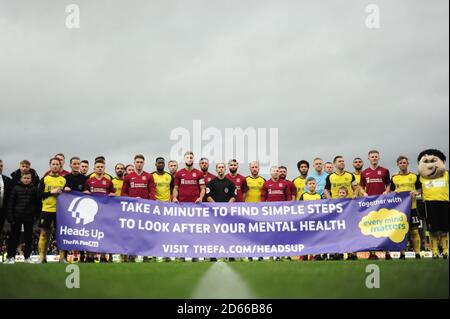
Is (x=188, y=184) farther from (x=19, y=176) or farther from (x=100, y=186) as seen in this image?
(x=19, y=176)

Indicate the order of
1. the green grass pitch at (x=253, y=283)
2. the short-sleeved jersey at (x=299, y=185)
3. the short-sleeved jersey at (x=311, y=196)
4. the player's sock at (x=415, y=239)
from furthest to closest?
the short-sleeved jersey at (x=299, y=185) < the short-sleeved jersey at (x=311, y=196) < the player's sock at (x=415, y=239) < the green grass pitch at (x=253, y=283)

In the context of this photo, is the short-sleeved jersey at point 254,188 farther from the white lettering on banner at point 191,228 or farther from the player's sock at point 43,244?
the player's sock at point 43,244

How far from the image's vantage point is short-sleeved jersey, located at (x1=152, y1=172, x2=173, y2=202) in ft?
40.1

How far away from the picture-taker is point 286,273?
7.21m

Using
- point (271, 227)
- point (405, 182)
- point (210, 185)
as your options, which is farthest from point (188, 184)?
point (405, 182)

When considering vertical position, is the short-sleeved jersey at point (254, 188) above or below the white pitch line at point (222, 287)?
above

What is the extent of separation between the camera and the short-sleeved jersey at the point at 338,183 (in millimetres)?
12492

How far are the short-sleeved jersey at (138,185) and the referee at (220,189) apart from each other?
1.45 m

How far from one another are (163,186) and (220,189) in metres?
1.56

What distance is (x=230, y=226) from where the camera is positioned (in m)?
10.4

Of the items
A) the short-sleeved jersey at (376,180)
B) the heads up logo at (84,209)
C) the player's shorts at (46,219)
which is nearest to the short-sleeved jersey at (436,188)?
the short-sleeved jersey at (376,180)
